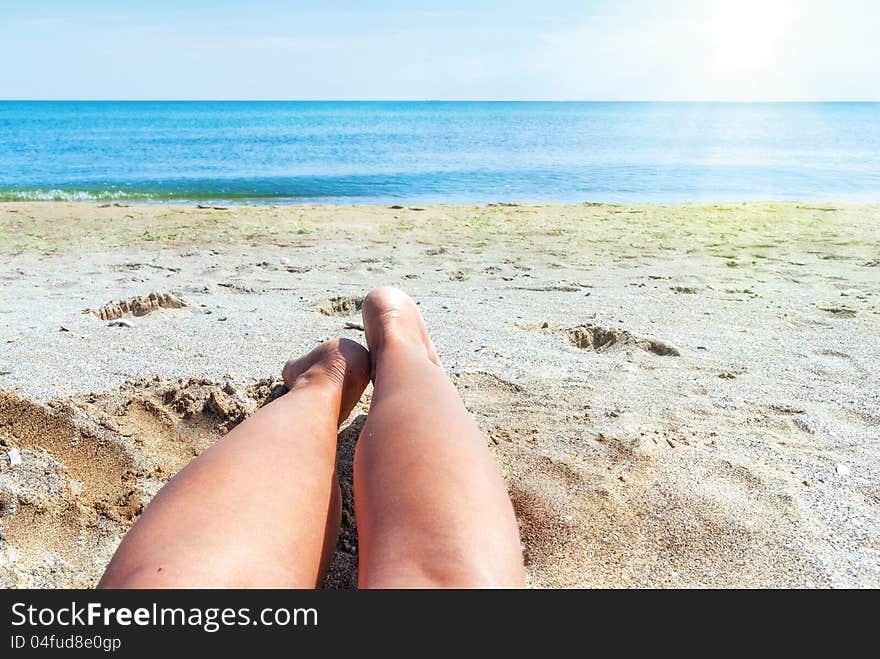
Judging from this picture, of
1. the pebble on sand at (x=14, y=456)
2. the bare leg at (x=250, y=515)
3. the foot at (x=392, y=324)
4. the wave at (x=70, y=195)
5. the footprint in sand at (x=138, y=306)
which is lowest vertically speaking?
the wave at (x=70, y=195)

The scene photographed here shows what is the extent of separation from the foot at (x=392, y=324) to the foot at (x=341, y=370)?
0.28 feet

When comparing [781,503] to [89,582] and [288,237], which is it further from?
[288,237]

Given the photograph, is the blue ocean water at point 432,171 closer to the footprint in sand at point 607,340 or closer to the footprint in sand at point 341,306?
Result: the footprint in sand at point 341,306

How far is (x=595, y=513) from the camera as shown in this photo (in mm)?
2029

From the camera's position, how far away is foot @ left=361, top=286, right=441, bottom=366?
2420 mm

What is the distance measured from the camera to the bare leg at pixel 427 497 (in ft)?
4.39

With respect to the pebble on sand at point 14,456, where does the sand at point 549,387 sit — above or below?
below

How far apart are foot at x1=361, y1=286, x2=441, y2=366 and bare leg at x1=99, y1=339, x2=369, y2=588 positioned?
448mm

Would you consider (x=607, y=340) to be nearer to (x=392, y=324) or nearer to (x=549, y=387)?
→ (x=549, y=387)

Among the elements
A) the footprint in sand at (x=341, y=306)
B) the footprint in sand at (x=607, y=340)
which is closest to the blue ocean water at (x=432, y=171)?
the footprint in sand at (x=341, y=306)

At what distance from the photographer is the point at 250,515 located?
4.82 ft

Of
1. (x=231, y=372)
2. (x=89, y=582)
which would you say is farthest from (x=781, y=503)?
(x=231, y=372)

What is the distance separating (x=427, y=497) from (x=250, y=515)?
0.38 meters
